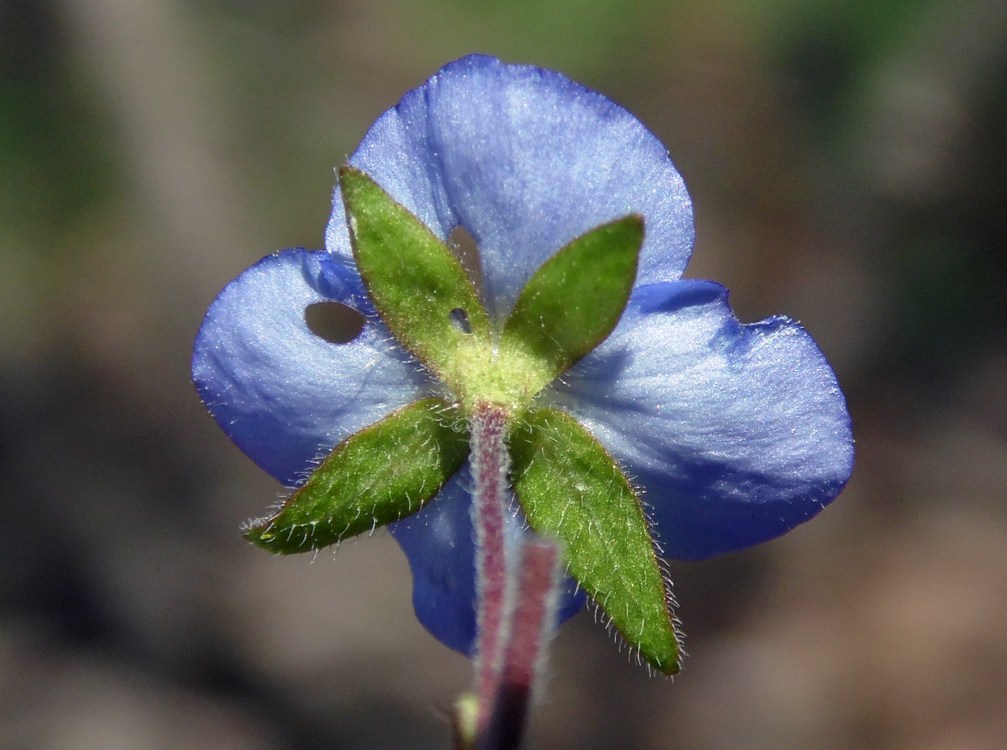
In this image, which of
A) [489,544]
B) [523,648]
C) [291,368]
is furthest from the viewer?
[291,368]

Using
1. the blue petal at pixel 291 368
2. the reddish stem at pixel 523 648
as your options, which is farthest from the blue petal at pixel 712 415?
the reddish stem at pixel 523 648

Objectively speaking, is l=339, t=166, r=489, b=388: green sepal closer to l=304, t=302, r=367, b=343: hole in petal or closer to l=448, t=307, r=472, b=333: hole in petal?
l=448, t=307, r=472, b=333: hole in petal

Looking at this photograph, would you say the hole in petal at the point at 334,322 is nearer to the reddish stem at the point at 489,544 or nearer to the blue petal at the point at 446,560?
the blue petal at the point at 446,560

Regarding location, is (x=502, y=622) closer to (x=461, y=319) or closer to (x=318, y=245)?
(x=461, y=319)

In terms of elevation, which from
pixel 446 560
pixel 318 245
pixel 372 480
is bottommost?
pixel 318 245

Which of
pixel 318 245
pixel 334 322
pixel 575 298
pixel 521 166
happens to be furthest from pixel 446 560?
pixel 318 245

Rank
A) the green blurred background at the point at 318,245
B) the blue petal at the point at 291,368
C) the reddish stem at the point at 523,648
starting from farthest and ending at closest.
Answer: the green blurred background at the point at 318,245 → the blue petal at the point at 291,368 → the reddish stem at the point at 523,648
